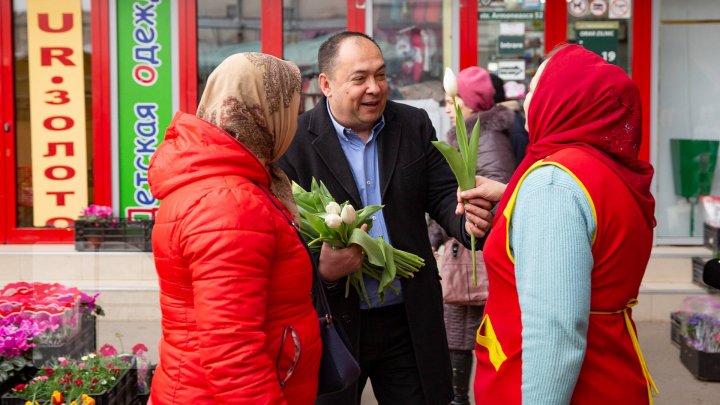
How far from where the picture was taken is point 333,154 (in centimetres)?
345

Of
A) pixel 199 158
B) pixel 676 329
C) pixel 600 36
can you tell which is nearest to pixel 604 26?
pixel 600 36

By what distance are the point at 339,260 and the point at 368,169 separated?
2.01 ft

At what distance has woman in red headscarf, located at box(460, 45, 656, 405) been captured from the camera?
225 centimetres

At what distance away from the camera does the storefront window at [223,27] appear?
30.2 feet

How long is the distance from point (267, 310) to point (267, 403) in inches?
11.0

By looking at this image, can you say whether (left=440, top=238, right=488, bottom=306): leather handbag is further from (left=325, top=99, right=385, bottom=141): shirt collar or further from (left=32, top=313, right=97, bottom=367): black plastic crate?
(left=32, top=313, right=97, bottom=367): black plastic crate

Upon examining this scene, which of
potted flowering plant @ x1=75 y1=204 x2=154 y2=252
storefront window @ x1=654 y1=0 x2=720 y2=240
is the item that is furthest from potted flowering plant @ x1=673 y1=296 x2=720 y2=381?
potted flowering plant @ x1=75 y1=204 x2=154 y2=252

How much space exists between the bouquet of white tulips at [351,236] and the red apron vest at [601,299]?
0.60 metres

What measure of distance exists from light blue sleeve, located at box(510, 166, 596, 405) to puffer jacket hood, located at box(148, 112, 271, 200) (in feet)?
2.49

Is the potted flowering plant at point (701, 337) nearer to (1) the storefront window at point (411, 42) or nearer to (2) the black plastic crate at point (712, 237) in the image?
(2) the black plastic crate at point (712, 237)

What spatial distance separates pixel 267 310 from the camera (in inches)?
92.1

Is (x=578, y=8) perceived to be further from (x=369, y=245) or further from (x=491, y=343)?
(x=491, y=343)

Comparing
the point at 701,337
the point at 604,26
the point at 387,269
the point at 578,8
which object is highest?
the point at 578,8

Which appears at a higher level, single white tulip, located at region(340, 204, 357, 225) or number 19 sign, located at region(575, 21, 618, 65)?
number 19 sign, located at region(575, 21, 618, 65)
